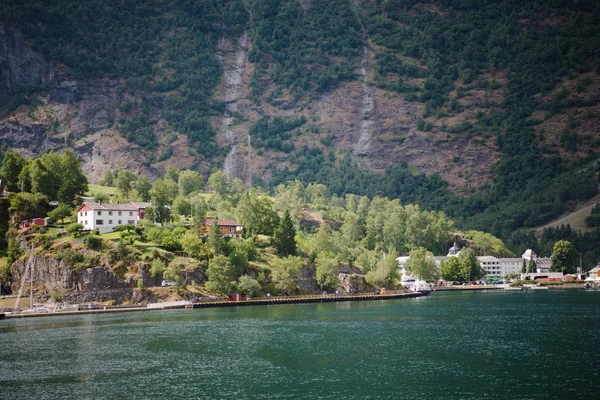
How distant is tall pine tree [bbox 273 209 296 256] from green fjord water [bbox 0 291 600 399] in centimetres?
4031

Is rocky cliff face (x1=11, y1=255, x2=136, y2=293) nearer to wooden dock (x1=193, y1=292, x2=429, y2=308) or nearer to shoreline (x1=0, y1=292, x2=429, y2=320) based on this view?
shoreline (x1=0, y1=292, x2=429, y2=320)

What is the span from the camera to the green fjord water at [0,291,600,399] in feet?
222

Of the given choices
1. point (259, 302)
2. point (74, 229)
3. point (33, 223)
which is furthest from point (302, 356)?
point (33, 223)

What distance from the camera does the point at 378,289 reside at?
185 metres

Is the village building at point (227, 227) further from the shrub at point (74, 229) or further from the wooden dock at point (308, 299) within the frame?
the shrub at point (74, 229)

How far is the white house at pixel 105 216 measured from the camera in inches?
6191

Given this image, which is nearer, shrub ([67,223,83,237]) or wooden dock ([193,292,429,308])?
wooden dock ([193,292,429,308])

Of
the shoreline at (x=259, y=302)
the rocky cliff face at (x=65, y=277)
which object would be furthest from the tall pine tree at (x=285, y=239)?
the rocky cliff face at (x=65, y=277)

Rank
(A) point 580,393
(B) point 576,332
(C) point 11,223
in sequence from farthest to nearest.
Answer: (C) point 11,223 < (B) point 576,332 < (A) point 580,393

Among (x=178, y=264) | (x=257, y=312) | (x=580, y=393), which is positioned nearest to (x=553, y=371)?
(x=580, y=393)

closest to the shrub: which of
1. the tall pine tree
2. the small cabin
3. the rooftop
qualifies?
the rooftop

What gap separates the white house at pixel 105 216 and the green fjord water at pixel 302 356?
96.7ft

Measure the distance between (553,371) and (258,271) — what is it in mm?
92172

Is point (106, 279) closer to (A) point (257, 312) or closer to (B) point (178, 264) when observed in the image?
(B) point (178, 264)
